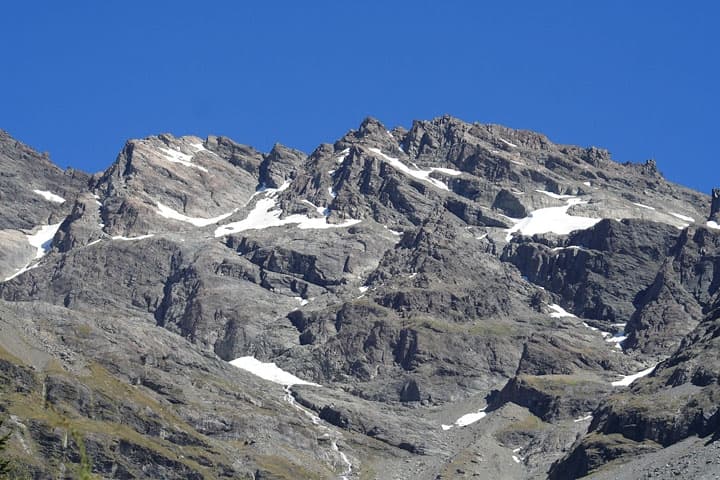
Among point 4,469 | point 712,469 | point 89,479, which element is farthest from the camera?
point 712,469

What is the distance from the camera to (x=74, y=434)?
4719 cm

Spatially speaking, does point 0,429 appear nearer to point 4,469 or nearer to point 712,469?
point 712,469

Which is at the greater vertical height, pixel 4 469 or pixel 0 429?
pixel 0 429

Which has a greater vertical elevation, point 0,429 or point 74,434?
point 0,429

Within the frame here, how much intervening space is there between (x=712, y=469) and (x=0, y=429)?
10742 centimetres

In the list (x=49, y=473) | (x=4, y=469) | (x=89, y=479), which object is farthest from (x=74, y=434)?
(x=49, y=473)

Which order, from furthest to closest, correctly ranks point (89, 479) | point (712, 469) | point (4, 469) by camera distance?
point (712, 469)
point (4, 469)
point (89, 479)

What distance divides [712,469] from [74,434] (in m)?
165

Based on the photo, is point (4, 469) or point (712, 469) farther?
point (712, 469)

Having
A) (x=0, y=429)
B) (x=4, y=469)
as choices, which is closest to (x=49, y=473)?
(x=0, y=429)

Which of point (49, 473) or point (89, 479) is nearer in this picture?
point (89, 479)

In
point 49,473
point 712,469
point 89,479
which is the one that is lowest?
point 89,479

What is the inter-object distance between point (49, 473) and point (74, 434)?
518 feet

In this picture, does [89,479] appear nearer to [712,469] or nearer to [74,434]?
[74,434]
